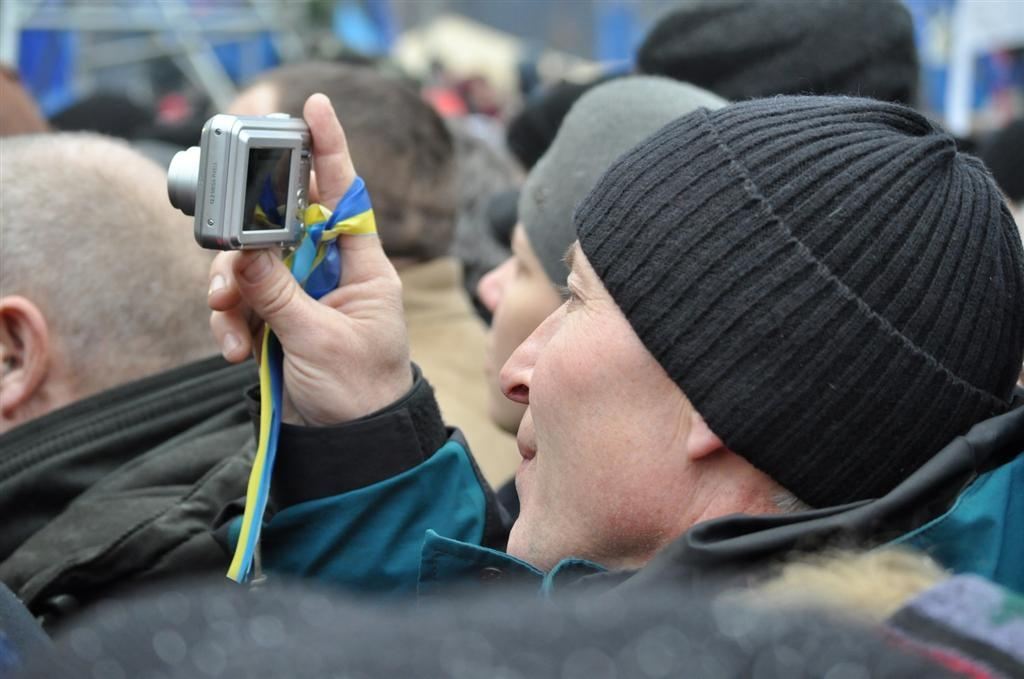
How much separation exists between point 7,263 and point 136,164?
0.34m

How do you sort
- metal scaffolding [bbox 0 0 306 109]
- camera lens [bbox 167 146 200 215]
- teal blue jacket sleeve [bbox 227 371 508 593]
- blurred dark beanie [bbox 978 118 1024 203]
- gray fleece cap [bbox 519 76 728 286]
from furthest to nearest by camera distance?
metal scaffolding [bbox 0 0 306 109], blurred dark beanie [bbox 978 118 1024 203], gray fleece cap [bbox 519 76 728 286], teal blue jacket sleeve [bbox 227 371 508 593], camera lens [bbox 167 146 200 215]

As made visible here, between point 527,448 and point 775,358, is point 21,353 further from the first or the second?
point 775,358

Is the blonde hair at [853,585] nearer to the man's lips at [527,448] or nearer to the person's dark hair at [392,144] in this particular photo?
the man's lips at [527,448]

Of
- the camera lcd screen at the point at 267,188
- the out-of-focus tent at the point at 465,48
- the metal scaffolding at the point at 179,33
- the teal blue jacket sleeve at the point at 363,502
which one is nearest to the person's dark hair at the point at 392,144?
the teal blue jacket sleeve at the point at 363,502

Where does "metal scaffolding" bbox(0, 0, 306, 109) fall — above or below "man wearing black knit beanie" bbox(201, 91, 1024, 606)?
below

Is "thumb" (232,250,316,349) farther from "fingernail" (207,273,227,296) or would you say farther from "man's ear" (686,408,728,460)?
"man's ear" (686,408,728,460)

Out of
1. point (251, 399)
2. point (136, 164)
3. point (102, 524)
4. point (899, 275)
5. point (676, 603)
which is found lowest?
point (102, 524)

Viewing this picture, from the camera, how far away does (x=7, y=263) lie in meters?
2.19

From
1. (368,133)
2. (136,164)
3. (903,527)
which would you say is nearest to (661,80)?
(368,133)

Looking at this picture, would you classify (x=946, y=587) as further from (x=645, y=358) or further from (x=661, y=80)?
(x=661, y=80)

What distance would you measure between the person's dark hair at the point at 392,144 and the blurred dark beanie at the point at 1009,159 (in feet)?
11.0

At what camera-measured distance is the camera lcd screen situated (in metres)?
1.60

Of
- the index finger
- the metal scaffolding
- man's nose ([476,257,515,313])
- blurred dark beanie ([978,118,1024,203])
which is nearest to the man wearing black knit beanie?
the index finger

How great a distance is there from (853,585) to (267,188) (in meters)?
1.12
